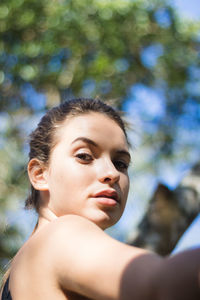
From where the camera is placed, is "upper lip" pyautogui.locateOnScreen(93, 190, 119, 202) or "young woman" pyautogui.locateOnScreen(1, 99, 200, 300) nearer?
"young woman" pyautogui.locateOnScreen(1, 99, 200, 300)

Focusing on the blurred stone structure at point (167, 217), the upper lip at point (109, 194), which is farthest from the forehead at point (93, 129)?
the blurred stone structure at point (167, 217)

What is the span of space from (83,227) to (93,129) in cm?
70

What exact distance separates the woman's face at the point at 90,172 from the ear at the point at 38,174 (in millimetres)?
49

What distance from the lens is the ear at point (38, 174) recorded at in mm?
2236

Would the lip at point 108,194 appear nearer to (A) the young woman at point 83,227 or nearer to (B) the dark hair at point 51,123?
(A) the young woman at point 83,227

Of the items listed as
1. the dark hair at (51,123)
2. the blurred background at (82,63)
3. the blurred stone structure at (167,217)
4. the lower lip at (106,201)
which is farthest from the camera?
the blurred background at (82,63)

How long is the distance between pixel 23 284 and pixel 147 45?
341 inches

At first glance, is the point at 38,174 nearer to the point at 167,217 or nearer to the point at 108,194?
the point at 108,194

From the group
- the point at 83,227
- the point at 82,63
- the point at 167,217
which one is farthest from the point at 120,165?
the point at 82,63

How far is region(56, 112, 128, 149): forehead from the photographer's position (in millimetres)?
2131

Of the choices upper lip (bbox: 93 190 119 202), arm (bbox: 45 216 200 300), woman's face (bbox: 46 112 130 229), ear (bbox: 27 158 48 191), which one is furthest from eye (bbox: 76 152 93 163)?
arm (bbox: 45 216 200 300)

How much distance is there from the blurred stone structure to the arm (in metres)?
2.81

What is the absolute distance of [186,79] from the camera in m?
9.99

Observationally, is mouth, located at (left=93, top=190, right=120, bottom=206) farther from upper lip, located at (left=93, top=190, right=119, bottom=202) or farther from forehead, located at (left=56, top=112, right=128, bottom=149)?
forehead, located at (left=56, top=112, right=128, bottom=149)
